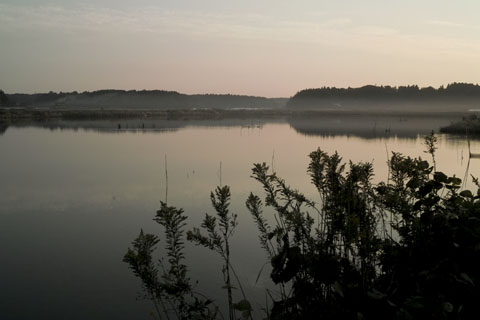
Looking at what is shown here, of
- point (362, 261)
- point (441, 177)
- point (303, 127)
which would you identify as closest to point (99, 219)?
point (362, 261)

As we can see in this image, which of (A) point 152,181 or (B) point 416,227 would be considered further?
(A) point 152,181

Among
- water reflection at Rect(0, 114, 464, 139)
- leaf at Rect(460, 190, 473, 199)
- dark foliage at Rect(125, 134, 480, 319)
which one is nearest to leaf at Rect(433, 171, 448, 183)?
dark foliage at Rect(125, 134, 480, 319)

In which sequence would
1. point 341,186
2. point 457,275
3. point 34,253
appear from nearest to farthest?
point 457,275
point 341,186
point 34,253

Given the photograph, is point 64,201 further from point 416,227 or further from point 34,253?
point 416,227

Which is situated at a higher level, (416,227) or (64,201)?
(416,227)

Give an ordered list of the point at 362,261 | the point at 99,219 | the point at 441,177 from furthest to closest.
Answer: the point at 99,219
the point at 441,177
the point at 362,261

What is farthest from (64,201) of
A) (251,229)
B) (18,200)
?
(251,229)

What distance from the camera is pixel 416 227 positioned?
3.88m

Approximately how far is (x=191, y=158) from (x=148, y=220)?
14.1 m

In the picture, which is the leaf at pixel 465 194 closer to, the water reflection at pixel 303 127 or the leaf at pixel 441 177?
the leaf at pixel 441 177

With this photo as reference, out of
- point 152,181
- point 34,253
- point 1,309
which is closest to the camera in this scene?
point 1,309

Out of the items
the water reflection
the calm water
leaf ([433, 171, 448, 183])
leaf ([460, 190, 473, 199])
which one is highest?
leaf ([433, 171, 448, 183])

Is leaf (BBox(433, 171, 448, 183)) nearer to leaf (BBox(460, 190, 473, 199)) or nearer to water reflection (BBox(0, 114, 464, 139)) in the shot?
leaf (BBox(460, 190, 473, 199))

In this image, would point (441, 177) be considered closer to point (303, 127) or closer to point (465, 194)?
point (465, 194)
